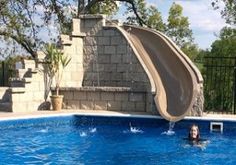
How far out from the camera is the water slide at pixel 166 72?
12.4 m

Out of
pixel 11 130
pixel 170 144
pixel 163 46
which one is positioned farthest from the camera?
pixel 163 46

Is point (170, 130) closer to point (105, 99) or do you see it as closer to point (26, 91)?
point (105, 99)

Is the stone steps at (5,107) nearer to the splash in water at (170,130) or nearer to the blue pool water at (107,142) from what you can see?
the blue pool water at (107,142)

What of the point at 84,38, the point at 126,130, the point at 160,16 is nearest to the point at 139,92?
the point at 126,130

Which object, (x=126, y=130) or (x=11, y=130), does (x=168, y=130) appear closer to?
(x=126, y=130)

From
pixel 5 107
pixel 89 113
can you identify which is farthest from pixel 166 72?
pixel 5 107

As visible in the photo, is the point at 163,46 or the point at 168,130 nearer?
the point at 168,130

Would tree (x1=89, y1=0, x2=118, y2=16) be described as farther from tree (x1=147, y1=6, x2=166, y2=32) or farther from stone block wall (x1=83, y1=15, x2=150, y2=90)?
stone block wall (x1=83, y1=15, x2=150, y2=90)

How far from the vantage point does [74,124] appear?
12750mm

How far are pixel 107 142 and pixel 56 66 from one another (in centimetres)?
422

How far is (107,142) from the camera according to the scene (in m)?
10.3

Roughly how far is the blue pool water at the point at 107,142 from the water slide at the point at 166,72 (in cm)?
61

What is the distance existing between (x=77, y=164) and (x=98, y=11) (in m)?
17.3

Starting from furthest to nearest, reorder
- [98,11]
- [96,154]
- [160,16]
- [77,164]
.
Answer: [160,16] < [98,11] < [96,154] < [77,164]
